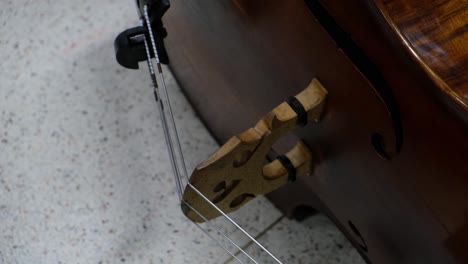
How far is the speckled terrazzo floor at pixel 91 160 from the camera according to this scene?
888mm

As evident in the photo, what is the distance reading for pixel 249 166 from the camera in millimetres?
647

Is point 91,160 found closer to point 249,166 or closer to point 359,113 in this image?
point 249,166

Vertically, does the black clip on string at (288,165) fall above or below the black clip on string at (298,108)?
below

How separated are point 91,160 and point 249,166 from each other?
15.1 inches

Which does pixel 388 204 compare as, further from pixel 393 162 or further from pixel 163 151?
pixel 163 151

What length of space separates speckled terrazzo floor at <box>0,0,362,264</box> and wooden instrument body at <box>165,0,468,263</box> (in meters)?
0.16

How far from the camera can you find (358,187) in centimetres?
62

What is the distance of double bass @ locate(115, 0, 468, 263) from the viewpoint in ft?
1.51

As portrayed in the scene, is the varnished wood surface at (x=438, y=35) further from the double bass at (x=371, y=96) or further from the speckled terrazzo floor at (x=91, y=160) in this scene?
the speckled terrazzo floor at (x=91, y=160)

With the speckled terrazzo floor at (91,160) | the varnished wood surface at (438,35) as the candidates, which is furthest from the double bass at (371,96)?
the speckled terrazzo floor at (91,160)

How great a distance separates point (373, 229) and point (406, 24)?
24cm

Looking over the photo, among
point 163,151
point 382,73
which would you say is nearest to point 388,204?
point 382,73

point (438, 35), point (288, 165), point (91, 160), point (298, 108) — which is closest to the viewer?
point (438, 35)

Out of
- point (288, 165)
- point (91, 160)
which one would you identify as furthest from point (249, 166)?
point (91, 160)
